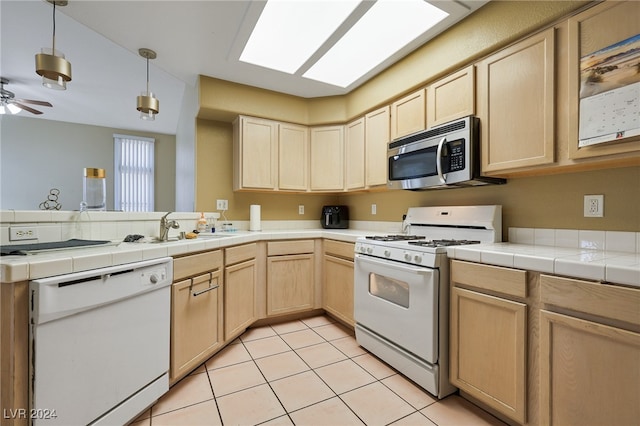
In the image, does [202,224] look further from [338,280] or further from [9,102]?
[9,102]

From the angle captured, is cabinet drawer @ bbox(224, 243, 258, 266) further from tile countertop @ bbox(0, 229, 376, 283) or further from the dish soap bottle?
the dish soap bottle

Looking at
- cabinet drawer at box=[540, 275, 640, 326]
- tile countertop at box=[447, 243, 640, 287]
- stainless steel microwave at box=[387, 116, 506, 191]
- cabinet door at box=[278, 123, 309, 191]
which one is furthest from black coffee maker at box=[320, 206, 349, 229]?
cabinet drawer at box=[540, 275, 640, 326]

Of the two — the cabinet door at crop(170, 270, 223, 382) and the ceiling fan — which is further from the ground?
the ceiling fan

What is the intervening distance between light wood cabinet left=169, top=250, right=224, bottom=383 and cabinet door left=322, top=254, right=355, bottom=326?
41.3 inches

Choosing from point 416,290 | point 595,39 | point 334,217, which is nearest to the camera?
point 595,39

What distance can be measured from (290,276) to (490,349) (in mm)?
1718

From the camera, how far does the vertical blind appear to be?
5474mm

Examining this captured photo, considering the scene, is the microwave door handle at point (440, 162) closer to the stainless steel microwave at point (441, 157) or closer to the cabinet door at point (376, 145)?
the stainless steel microwave at point (441, 157)

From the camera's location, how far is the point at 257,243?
2.56 meters

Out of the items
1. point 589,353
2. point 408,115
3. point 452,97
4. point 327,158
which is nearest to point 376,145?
point 408,115

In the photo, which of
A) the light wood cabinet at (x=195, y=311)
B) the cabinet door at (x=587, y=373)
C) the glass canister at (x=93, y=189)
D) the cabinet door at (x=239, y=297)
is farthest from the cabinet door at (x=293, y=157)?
the cabinet door at (x=587, y=373)

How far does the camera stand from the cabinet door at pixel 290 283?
2627 millimetres

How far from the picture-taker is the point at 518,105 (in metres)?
1.66

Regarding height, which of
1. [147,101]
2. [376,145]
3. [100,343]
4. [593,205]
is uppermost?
[147,101]
